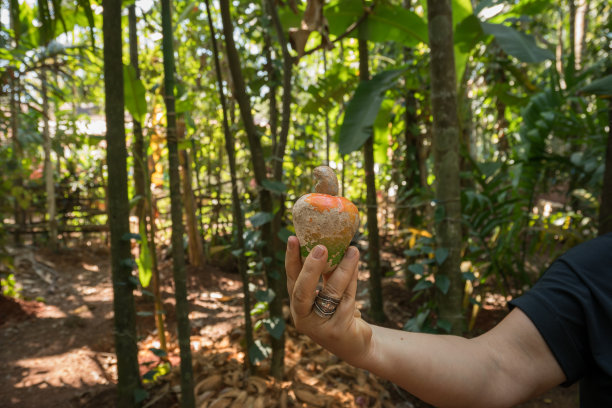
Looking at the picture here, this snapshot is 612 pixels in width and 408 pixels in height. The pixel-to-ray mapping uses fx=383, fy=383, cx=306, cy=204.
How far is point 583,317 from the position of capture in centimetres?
107

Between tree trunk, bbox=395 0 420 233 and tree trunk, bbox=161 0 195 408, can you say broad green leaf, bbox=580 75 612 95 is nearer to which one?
tree trunk, bbox=161 0 195 408

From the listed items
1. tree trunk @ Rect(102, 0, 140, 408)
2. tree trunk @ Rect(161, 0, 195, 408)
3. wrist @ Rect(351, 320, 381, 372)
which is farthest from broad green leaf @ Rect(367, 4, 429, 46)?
wrist @ Rect(351, 320, 381, 372)

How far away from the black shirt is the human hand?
58 cm

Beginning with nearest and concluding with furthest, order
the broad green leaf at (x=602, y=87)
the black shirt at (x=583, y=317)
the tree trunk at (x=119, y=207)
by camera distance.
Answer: the black shirt at (x=583, y=317) < the broad green leaf at (x=602, y=87) < the tree trunk at (x=119, y=207)

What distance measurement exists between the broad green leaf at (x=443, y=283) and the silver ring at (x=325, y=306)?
1150 mm

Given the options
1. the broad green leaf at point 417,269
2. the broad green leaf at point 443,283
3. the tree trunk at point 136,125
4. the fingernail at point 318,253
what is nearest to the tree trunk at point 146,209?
the tree trunk at point 136,125

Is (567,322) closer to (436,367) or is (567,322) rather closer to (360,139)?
(436,367)

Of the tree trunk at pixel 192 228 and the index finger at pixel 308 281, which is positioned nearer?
the index finger at pixel 308 281

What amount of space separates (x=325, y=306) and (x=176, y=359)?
2.55m

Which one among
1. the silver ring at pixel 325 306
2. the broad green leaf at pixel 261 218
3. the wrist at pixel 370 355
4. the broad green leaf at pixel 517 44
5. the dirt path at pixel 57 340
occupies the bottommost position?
the dirt path at pixel 57 340

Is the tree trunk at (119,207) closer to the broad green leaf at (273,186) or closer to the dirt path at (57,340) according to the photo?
the broad green leaf at (273,186)

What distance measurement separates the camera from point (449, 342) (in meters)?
1.07

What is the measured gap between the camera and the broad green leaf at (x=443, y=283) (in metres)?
1.81

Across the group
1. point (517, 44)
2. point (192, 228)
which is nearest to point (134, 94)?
point (517, 44)
